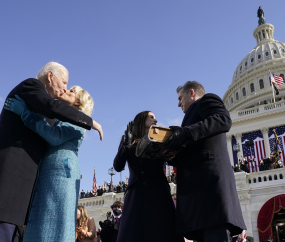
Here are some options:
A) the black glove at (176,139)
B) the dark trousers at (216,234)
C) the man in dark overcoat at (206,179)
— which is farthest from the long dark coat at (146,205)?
the black glove at (176,139)

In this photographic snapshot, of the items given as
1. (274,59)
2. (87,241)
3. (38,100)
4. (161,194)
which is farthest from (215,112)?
(274,59)

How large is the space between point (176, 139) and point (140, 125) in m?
1.14

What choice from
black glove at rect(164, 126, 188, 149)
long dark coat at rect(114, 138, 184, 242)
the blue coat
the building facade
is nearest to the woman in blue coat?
the blue coat

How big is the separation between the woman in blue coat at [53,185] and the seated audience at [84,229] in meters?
2.66

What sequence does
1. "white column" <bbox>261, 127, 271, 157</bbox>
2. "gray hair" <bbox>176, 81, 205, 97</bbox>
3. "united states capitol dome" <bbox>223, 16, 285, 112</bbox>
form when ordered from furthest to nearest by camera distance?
"united states capitol dome" <bbox>223, 16, 285, 112</bbox>, "white column" <bbox>261, 127, 271, 157</bbox>, "gray hair" <bbox>176, 81, 205, 97</bbox>

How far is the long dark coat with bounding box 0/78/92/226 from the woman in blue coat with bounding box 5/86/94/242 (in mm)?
83

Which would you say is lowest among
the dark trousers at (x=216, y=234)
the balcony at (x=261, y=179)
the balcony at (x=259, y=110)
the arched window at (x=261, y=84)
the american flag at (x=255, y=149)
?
the dark trousers at (x=216, y=234)

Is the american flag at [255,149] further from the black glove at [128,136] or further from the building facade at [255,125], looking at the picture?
the black glove at [128,136]

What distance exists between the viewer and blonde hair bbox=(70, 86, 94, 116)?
365 centimetres

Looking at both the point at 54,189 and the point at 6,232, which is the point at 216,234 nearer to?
the point at 54,189

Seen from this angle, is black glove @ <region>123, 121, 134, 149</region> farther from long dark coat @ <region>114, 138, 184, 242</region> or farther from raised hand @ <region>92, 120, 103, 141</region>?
raised hand @ <region>92, 120, 103, 141</region>

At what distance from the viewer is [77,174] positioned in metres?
3.14

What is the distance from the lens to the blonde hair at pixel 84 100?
365 centimetres

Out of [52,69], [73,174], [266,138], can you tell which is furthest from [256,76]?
[73,174]
